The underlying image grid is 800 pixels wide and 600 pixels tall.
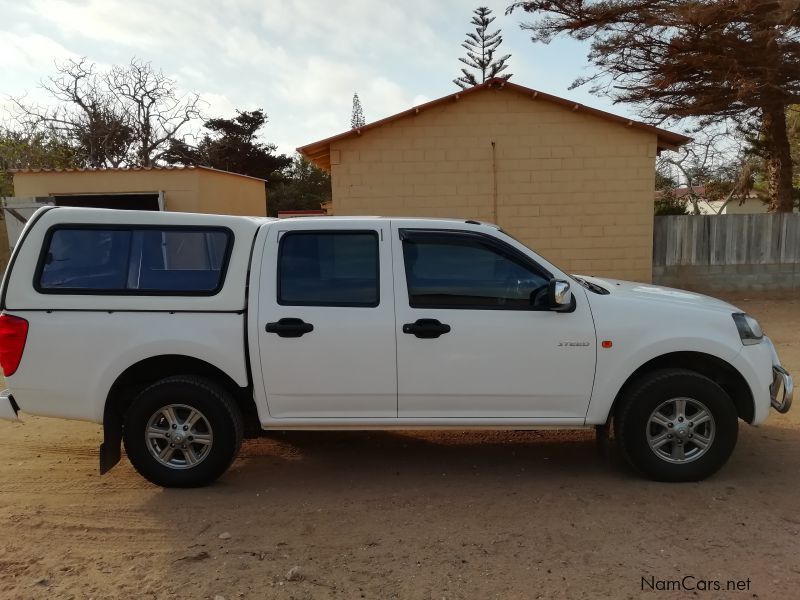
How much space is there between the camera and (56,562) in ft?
11.1

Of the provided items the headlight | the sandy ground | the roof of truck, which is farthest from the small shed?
the headlight

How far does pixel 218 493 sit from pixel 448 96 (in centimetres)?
891

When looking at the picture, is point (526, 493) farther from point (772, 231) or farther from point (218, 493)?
point (772, 231)

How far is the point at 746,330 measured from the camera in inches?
162

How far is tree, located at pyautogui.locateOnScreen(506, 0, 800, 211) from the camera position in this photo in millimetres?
12406

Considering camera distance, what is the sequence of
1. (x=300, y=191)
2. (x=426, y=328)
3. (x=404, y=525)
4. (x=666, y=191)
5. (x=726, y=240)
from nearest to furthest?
(x=404, y=525), (x=426, y=328), (x=726, y=240), (x=666, y=191), (x=300, y=191)

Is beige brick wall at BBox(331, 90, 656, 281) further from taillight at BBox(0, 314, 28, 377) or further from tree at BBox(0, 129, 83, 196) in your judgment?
tree at BBox(0, 129, 83, 196)

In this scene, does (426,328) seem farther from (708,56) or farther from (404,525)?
(708,56)

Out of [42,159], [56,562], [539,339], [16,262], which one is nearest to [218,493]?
[56,562]

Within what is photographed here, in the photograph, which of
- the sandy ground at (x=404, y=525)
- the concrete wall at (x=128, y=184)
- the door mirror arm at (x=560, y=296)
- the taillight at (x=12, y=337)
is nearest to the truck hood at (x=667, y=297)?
the door mirror arm at (x=560, y=296)

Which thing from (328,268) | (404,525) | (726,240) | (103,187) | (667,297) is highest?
(103,187)

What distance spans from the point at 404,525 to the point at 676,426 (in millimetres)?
1966

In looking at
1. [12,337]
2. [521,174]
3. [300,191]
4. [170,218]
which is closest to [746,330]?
[170,218]

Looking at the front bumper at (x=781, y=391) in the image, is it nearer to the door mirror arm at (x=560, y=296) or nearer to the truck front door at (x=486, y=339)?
the truck front door at (x=486, y=339)
